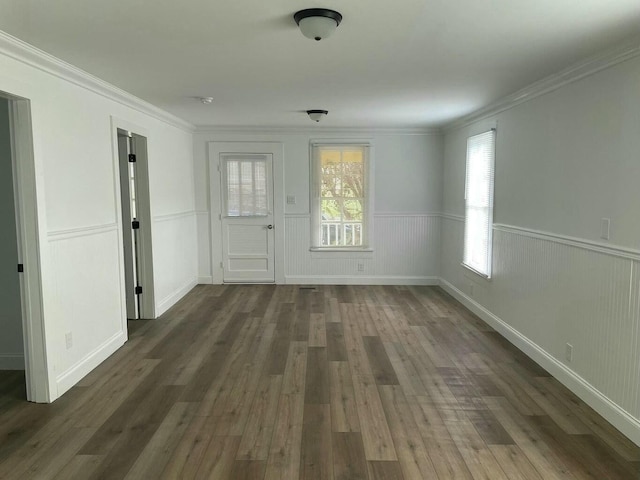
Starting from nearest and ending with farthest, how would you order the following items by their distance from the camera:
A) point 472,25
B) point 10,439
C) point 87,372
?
point 472,25 → point 10,439 → point 87,372

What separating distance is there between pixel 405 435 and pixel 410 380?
800 mm

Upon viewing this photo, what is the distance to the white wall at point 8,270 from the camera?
3.51 meters

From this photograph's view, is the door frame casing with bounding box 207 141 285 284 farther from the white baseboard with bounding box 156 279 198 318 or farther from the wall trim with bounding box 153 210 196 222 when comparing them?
the white baseboard with bounding box 156 279 198 318

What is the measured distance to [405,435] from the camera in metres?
2.70

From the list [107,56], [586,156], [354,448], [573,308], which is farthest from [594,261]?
[107,56]

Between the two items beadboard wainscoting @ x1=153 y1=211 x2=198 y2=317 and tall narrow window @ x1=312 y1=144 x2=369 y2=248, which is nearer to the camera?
beadboard wainscoting @ x1=153 y1=211 x2=198 y2=317

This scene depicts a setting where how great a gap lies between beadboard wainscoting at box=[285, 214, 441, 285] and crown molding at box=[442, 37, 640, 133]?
2.22m

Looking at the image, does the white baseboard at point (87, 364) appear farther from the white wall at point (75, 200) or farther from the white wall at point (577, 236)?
the white wall at point (577, 236)

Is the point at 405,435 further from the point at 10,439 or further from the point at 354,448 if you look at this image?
the point at 10,439

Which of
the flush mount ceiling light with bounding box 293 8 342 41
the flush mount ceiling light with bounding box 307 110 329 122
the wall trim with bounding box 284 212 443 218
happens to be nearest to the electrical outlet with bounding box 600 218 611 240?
the flush mount ceiling light with bounding box 293 8 342 41

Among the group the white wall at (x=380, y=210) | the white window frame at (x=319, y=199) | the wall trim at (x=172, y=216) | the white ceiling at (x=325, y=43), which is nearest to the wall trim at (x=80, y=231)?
the wall trim at (x=172, y=216)

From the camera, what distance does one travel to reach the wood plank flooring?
240 cm

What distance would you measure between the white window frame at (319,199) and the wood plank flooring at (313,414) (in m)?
2.41

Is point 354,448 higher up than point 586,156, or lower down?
lower down
